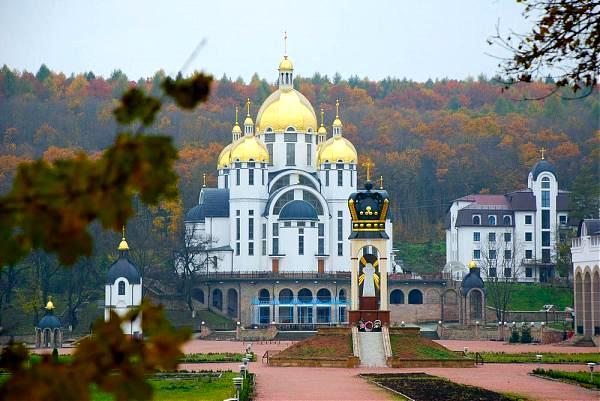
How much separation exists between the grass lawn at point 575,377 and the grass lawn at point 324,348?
8.59 m

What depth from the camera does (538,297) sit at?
90438 millimetres

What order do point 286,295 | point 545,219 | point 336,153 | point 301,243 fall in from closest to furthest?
point 286,295 < point 301,243 < point 336,153 < point 545,219

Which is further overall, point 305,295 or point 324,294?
point 324,294

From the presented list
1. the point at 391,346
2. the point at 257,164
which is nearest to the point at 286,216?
the point at 257,164

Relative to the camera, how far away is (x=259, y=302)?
290 feet

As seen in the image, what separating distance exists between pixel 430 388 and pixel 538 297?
5638cm

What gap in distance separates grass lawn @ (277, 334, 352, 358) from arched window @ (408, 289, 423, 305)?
41448 millimetres

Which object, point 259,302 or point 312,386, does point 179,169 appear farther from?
point 312,386

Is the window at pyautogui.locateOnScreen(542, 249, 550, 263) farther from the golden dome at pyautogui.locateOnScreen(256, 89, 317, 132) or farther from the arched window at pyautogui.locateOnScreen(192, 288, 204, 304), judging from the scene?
the arched window at pyautogui.locateOnScreen(192, 288, 204, 304)

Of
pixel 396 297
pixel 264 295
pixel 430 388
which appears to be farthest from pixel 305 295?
pixel 430 388

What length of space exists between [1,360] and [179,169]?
10919 centimetres

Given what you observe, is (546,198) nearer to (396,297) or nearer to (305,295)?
(396,297)

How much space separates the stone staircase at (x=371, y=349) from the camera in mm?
48247

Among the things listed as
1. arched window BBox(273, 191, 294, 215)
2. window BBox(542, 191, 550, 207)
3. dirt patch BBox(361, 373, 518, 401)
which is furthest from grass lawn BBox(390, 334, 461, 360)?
window BBox(542, 191, 550, 207)
